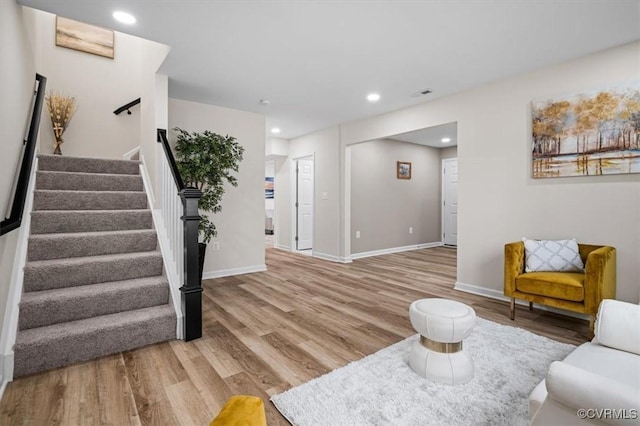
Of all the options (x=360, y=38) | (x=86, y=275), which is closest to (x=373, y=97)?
(x=360, y=38)

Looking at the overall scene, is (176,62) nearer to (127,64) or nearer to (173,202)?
(173,202)

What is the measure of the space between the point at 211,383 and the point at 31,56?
3.31 m

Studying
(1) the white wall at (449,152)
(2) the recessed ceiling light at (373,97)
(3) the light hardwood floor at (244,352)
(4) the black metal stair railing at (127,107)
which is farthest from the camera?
(1) the white wall at (449,152)

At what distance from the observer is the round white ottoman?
72.6 inches

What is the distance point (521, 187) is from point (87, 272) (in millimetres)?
4241

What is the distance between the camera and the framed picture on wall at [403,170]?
682cm

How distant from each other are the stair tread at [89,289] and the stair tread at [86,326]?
193 mm

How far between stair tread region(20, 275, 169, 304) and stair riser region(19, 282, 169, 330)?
0.08 feet

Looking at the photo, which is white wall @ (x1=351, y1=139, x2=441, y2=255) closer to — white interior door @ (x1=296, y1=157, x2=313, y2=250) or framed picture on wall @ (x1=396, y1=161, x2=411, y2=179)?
framed picture on wall @ (x1=396, y1=161, x2=411, y2=179)

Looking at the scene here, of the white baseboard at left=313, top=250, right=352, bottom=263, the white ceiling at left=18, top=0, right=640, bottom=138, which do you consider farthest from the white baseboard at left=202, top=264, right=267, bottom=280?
the white ceiling at left=18, top=0, right=640, bottom=138

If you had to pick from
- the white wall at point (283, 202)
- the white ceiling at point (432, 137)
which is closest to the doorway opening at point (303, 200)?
the white wall at point (283, 202)

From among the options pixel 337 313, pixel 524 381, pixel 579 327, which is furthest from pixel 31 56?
pixel 579 327

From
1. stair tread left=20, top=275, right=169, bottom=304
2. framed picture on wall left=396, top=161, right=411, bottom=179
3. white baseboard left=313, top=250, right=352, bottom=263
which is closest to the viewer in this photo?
stair tread left=20, top=275, right=169, bottom=304

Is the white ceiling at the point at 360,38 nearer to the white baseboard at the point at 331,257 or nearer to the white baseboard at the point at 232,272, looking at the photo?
the white baseboard at the point at 232,272
